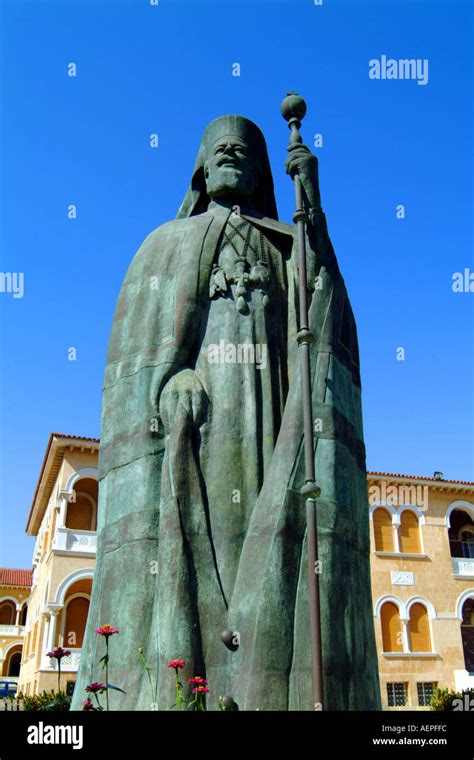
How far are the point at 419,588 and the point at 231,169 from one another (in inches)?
1338

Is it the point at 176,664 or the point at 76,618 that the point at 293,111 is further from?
the point at 76,618

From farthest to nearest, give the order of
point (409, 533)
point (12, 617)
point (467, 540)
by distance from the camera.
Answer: point (12, 617) → point (467, 540) → point (409, 533)

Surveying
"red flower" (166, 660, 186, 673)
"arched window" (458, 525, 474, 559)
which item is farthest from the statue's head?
"arched window" (458, 525, 474, 559)

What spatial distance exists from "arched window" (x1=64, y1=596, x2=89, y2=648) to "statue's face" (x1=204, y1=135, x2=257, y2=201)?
93.2 ft

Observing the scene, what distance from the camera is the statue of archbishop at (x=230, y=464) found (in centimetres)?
522

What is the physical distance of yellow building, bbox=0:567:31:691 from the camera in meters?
62.0

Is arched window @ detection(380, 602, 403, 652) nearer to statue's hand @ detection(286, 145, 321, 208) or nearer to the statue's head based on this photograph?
the statue's head

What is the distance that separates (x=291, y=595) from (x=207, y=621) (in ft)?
1.94

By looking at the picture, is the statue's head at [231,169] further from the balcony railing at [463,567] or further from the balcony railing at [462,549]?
the balcony railing at [462,549]

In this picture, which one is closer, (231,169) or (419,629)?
(231,169)

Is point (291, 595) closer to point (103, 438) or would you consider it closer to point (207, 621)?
point (207, 621)

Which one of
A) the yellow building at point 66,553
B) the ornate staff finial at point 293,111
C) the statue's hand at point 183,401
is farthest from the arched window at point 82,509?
the ornate staff finial at point 293,111

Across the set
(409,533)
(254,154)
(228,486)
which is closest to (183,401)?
(228,486)

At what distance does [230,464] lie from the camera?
594cm
